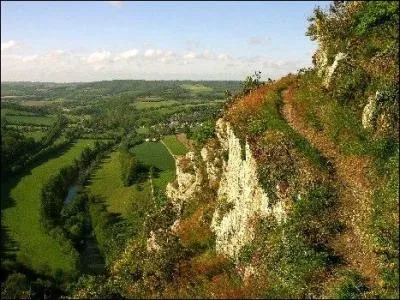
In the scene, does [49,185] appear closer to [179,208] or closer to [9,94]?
[179,208]

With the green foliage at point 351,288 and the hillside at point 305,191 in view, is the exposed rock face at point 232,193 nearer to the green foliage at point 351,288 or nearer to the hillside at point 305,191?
the hillside at point 305,191

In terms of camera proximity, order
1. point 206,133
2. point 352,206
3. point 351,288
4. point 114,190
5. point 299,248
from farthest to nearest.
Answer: point 114,190, point 206,133, point 352,206, point 299,248, point 351,288

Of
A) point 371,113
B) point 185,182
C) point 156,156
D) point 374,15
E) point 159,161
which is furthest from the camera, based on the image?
point 156,156

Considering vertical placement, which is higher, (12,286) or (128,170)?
(12,286)

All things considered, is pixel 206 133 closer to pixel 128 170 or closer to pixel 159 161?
pixel 128 170

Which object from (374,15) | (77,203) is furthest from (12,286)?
(77,203)

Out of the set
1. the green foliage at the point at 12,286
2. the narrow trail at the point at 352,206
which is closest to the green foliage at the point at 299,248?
the narrow trail at the point at 352,206
